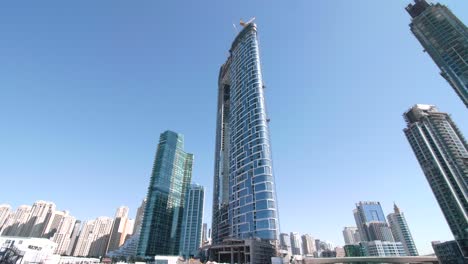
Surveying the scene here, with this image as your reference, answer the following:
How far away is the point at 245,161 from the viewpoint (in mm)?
116562

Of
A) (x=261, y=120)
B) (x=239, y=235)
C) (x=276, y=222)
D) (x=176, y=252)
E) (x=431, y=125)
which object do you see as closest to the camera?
(x=276, y=222)

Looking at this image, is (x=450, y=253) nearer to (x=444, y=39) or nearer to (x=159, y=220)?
(x=444, y=39)

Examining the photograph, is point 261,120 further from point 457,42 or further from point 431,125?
point 431,125

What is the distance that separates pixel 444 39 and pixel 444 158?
2734 inches

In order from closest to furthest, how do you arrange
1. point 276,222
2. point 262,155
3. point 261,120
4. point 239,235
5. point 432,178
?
point 276,222 < point 239,235 < point 262,155 < point 261,120 < point 432,178

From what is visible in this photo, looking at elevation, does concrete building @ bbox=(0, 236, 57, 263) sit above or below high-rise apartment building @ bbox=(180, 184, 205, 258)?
below

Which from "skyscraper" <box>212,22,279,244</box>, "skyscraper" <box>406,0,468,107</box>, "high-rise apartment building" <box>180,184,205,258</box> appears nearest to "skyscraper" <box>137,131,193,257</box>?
"high-rise apartment building" <box>180,184,205,258</box>

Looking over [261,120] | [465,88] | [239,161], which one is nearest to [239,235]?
[239,161]

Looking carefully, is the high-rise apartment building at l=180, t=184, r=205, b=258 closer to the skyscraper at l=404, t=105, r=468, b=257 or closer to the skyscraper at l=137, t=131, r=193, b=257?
the skyscraper at l=137, t=131, r=193, b=257

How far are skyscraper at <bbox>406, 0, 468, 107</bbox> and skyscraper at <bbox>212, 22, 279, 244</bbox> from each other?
271ft

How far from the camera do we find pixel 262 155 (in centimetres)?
10925

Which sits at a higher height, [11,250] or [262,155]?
[262,155]

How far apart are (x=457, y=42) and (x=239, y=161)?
111 meters

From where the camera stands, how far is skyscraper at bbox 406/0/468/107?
98.5m
